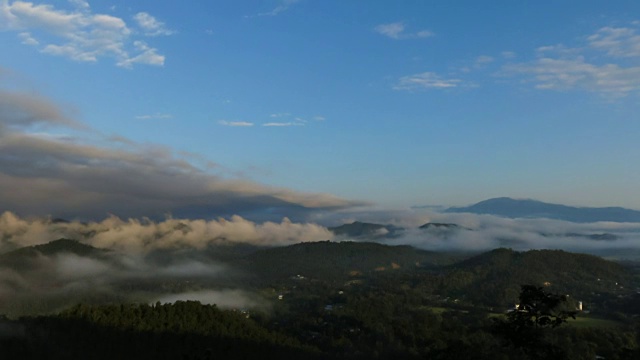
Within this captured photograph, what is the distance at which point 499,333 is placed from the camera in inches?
1394

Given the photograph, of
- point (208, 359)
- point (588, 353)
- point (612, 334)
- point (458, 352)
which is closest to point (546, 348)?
point (458, 352)

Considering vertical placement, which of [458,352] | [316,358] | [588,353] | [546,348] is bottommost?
[316,358]

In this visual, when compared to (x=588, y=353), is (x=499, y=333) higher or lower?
higher

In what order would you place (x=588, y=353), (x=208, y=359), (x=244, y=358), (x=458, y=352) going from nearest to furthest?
(x=208, y=359) → (x=458, y=352) → (x=588, y=353) → (x=244, y=358)

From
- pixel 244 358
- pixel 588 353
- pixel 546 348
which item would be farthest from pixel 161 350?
pixel 546 348

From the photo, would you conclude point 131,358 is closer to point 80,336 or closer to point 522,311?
point 80,336

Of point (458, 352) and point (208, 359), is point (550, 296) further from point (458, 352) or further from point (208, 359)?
point (208, 359)

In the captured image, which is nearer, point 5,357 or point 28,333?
point 5,357

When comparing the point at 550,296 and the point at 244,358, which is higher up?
the point at 550,296

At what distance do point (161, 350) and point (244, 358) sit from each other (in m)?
34.3

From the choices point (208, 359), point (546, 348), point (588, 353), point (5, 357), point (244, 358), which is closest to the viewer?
point (546, 348)

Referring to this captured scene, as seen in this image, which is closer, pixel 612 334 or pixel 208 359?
pixel 208 359

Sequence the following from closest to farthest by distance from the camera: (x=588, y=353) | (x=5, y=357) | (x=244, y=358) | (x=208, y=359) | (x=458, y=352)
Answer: (x=208, y=359) < (x=458, y=352) < (x=588, y=353) < (x=5, y=357) < (x=244, y=358)

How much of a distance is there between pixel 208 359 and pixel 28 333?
201 m
